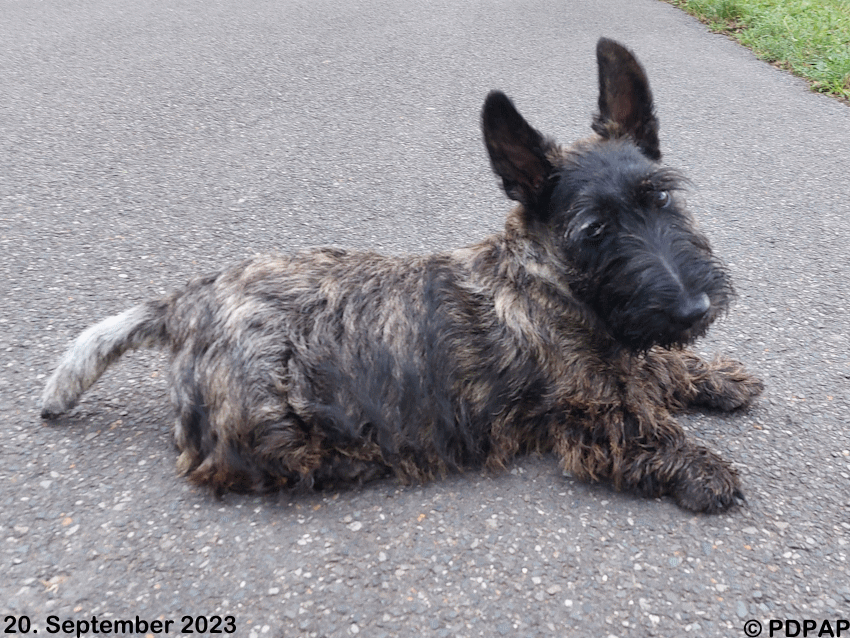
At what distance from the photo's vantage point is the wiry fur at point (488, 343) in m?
3.34

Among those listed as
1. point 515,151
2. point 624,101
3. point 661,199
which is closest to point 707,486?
point 661,199

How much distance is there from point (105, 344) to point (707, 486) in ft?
9.59

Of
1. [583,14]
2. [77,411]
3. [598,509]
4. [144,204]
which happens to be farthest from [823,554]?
[583,14]

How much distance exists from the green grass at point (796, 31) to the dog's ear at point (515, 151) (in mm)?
6577

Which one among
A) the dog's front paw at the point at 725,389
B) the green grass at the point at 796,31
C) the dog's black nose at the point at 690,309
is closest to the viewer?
the dog's black nose at the point at 690,309

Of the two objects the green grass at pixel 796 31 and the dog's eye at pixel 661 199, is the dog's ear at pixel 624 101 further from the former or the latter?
the green grass at pixel 796 31

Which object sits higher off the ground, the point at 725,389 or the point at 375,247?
the point at 725,389

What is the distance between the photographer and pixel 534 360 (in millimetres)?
3555

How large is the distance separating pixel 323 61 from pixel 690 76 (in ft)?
15.0

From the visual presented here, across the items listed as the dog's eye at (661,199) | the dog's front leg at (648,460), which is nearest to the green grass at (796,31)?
the dog's eye at (661,199)

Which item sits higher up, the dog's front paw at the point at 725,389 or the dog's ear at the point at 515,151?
the dog's ear at the point at 515,151

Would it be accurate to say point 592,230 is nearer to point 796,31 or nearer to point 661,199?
point 661,199

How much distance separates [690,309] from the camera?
3.20 m

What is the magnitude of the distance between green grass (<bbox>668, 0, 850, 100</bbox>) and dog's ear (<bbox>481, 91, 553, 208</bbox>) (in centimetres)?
658
